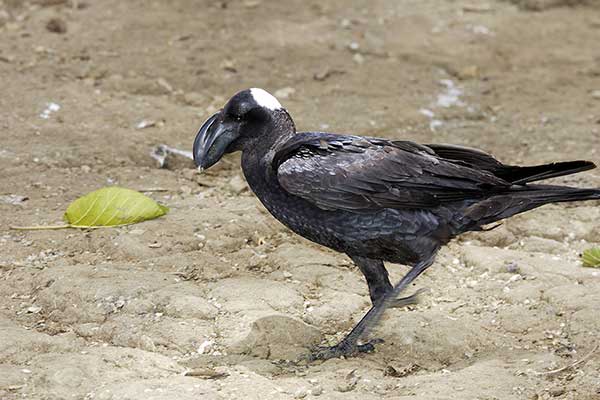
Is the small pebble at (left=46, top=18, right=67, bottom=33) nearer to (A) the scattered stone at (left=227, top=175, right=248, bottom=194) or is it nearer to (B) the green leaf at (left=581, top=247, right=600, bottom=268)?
(A) the scattered stone at (left=227, top=175, right=248, bottom=194)

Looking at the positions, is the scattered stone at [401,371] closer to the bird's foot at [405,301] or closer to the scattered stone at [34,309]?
the bird's foot at [405,301]

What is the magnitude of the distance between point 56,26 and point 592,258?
4659 millimetres

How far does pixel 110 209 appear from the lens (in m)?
5.06

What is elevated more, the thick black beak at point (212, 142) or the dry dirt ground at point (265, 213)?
the thick black beak at point (212, 142)

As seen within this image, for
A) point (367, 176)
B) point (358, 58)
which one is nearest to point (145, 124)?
point (358, 58)

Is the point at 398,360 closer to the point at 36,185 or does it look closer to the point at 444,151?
the point at 444,151

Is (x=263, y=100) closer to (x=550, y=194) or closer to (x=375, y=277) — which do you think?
(x=375, y=277)

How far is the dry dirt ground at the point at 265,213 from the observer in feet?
13.0

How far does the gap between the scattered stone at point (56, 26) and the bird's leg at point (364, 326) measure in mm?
4367

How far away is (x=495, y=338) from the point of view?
4328mm

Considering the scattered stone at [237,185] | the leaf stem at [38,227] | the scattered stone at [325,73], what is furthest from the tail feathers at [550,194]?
the scattered stone at [325,73]

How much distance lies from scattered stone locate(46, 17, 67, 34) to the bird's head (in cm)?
365

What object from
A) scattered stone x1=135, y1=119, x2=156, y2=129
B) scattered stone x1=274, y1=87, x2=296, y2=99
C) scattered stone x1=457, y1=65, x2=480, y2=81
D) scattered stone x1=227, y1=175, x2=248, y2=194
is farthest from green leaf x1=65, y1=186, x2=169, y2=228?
scattered stone x1=457, y1=65, x2=480, y2=81

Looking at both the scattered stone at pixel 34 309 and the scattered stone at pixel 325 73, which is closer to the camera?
the scattered stone at pixel 34 309
